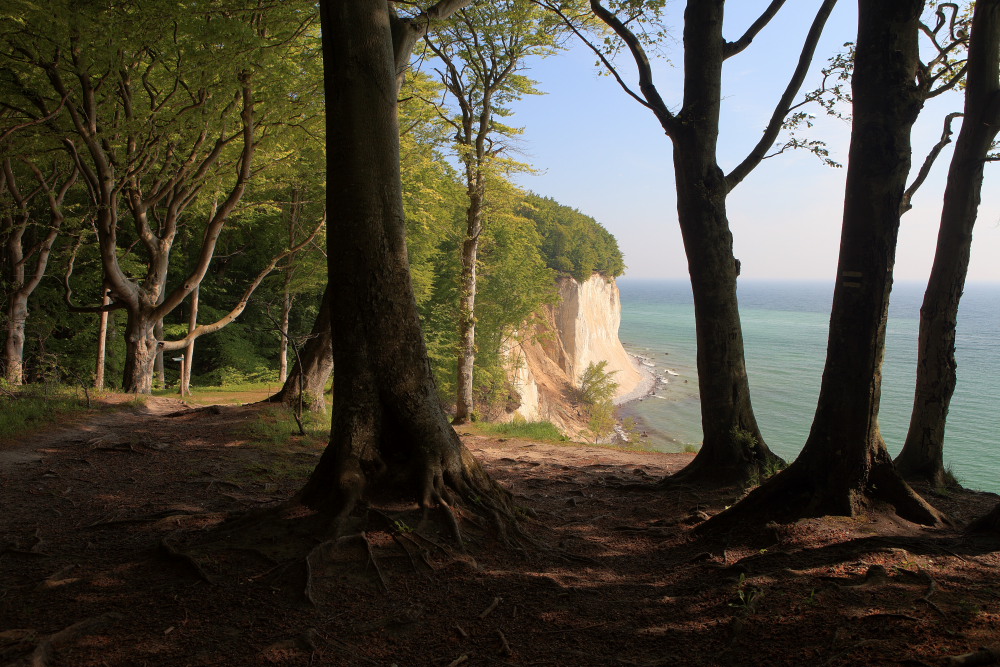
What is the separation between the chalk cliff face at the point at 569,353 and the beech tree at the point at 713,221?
85.0 ft

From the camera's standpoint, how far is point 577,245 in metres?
52.3

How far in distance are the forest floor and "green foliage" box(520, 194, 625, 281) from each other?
4357cm

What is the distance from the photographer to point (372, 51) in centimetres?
486

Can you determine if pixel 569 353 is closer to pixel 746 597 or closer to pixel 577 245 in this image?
pixel 577 245

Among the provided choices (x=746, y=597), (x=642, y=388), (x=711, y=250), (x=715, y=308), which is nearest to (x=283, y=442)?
(x=715, y=308)

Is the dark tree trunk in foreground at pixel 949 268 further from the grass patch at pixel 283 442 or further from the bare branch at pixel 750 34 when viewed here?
the grass patch at pixel 283 442

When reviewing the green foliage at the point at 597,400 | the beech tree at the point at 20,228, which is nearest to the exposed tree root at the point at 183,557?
the beech tree at the point at 20,228

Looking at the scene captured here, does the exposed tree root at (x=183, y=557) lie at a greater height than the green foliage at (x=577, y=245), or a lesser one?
lesser

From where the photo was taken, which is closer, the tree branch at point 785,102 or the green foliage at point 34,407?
the tree branch at point 785,102

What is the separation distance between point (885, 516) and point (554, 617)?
2.76m

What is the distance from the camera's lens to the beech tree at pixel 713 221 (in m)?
7.06

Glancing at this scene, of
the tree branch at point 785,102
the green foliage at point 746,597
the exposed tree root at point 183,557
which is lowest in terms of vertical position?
the exposed tree root at point 183,557

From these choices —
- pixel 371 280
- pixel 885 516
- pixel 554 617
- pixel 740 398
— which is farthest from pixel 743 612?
pixel 740 398

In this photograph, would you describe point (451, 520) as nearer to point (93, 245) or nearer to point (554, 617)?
point (554, 617)
